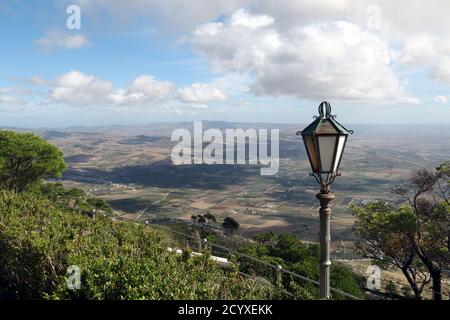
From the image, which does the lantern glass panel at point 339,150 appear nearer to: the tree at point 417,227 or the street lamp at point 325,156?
the street lamp at point 325,156

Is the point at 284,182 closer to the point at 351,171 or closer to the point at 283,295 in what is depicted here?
the point at 351,171

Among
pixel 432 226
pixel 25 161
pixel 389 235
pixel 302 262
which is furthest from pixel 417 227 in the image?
pixel 25 161

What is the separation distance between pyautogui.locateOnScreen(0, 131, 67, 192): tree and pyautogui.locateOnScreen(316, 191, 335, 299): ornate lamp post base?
2605 cm

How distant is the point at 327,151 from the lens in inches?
154

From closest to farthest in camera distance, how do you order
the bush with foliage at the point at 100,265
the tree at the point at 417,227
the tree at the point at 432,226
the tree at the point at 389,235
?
the bush with foliage at the point at 100,265 → the tree at the point at 432,226 → the tree at the point at 417,227 → the tree at the point at 389,235

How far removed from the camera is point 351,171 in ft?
639

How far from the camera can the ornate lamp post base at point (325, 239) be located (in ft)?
13.0

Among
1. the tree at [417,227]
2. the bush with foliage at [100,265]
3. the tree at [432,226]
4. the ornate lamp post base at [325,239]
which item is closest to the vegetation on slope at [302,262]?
the tree at [417,227]

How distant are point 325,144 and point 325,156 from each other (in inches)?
4.6

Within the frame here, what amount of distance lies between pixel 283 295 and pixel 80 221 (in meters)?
4.40

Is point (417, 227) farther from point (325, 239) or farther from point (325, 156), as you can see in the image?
point (325, 156)

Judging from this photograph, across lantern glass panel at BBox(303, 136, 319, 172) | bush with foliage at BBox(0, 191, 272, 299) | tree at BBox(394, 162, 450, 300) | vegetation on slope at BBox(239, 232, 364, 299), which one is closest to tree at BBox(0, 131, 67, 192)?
vegetation on slope at BBox(239, 232, 364, 299)

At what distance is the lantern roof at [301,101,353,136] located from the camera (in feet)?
12.8
